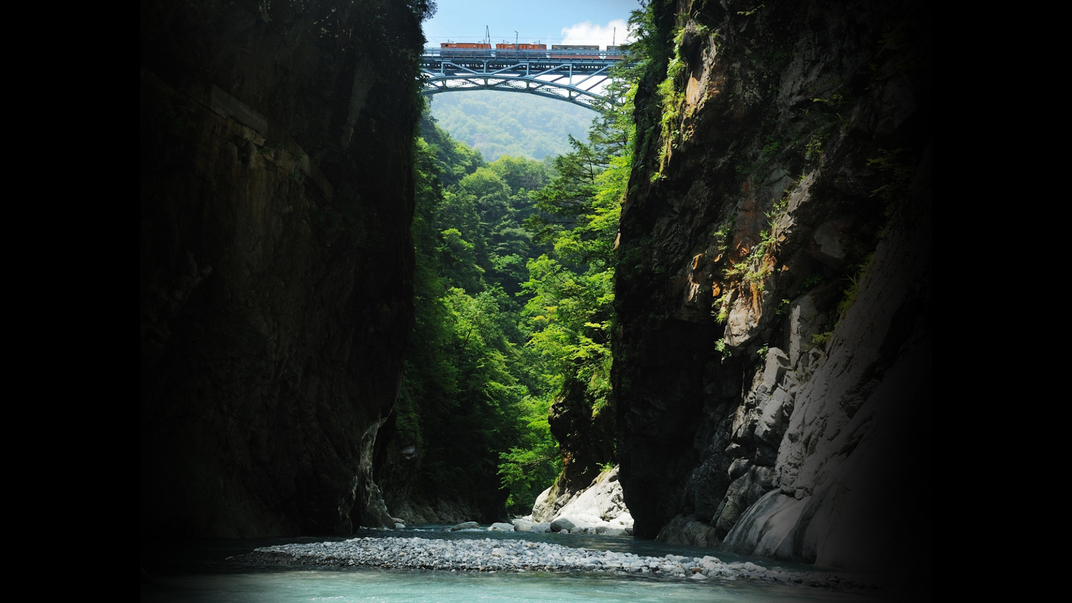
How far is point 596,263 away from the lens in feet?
84.4

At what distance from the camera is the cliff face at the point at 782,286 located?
8195 mm

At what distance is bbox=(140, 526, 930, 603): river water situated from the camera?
569 cm

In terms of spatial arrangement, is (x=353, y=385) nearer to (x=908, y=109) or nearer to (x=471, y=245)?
(x=908, y=109)

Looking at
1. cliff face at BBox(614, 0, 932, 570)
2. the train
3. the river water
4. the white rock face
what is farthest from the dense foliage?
the river water

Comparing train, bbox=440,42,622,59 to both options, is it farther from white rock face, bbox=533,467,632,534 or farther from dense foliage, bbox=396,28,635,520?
white rock face, bbox=533,467,632,534

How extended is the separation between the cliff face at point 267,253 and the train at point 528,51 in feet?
58.3

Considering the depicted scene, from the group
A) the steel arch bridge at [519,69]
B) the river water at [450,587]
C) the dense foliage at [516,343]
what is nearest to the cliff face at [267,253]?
the river water at [450,587]

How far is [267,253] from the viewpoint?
1333 centimetres

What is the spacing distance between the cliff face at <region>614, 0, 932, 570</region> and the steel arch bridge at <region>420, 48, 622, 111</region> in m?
17.2

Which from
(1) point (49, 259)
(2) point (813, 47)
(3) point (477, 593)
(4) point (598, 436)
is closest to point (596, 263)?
(4) point (598, 436)

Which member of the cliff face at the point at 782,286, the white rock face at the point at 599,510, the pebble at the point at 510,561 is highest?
the cliff face at the point at 782,286

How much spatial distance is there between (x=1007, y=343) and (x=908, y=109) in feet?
22.7

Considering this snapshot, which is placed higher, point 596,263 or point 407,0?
point 407,0

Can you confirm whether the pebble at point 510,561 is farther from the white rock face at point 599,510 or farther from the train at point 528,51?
the train at point 528,51
